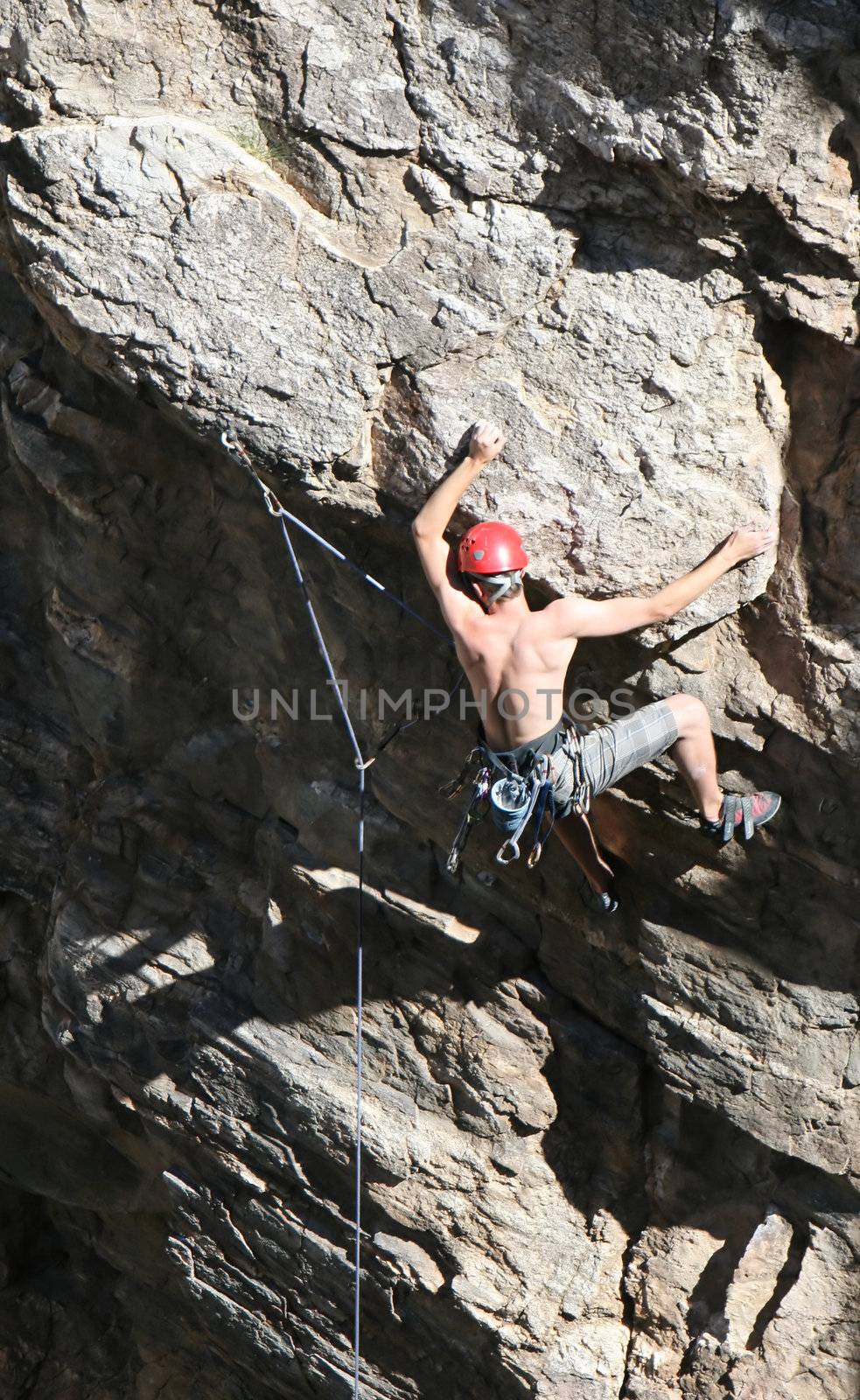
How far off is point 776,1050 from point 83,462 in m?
4.30

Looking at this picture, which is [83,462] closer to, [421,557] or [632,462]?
[421,557]

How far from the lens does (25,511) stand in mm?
6789

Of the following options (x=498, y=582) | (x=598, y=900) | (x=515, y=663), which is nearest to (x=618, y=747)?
(x=515, y=663)

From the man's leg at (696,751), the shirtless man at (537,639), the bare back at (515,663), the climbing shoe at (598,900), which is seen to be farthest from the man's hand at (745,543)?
the climbing shoe at (598,900)

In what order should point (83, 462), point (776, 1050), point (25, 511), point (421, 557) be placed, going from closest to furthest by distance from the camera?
point (421, 557) < point (776, 1050) < point (83, 462) < point (25, 511)

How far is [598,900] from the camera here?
5371mm

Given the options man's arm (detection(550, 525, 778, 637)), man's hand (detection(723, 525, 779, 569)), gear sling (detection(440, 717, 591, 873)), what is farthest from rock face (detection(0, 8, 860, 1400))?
gear sling (detection(440, 717, 591, 873))

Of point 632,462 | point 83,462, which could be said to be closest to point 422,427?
point 632,462

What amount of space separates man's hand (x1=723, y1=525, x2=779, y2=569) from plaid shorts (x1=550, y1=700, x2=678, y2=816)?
0.62 metres

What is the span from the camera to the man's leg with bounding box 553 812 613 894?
5.09 m

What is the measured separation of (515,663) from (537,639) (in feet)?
0.42

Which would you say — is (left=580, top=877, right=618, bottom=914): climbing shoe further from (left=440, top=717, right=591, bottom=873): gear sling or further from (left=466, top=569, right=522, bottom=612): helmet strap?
(left=466, top=569, right=522, bottom=612): helmet strap

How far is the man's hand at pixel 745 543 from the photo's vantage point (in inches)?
180

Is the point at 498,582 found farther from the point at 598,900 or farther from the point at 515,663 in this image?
the point at 598,900
